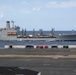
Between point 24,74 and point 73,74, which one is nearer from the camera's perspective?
point 24,74

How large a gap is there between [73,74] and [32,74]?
710cm

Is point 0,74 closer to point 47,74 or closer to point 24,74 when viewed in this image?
point 24,74

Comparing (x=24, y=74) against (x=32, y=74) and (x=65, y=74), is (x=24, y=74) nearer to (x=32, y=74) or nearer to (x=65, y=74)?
(x=32, y=74)

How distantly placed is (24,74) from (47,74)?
6190mm

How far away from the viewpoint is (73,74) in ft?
110

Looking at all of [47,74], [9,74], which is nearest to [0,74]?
[9,74]

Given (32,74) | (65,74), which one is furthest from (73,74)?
(32,74)

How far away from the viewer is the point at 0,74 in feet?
93.9

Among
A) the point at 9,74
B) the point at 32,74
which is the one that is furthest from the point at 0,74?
the point at 32,74

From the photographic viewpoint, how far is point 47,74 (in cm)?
3381

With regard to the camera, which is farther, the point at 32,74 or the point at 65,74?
the point at 65,74

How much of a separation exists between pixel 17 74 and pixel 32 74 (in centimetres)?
132

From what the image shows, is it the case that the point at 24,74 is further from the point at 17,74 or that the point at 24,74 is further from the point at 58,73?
the point at 58,73

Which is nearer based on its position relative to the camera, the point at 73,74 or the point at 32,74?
the point at 32,74
